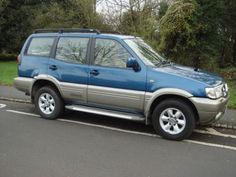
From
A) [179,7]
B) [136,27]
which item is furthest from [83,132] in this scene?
[136,27]

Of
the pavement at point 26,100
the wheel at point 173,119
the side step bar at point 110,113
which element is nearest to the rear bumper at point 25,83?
the side step bar at point 110,113

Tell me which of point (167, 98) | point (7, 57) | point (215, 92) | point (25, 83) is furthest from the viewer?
point (7, 57)

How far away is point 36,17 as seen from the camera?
25.8 m

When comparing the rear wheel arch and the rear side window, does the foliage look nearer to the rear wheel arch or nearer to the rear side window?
the rear side window

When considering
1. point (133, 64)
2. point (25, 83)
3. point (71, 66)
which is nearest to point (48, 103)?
point (25, 83)

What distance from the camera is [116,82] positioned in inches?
279

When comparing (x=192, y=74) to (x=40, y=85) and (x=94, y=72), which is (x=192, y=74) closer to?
(x=94, y=72)

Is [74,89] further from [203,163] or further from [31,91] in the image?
[203,163]

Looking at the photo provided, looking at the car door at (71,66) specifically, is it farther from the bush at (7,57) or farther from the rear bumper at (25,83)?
the bush at (7,57)

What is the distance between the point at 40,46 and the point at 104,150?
3.41 m

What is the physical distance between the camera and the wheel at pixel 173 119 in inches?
258

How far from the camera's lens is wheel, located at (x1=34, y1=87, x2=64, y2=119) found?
8055 mm

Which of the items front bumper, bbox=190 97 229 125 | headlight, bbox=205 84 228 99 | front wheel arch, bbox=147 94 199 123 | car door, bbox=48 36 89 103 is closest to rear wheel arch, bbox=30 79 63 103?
car door, bbox=48 36 89 103

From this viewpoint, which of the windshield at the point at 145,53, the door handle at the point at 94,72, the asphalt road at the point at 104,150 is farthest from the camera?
the door handle at the point at 94,72
